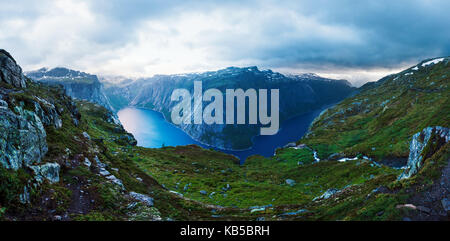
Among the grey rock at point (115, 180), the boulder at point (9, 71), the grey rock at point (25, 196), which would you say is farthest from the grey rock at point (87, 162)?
the boulder at point (9, 71)

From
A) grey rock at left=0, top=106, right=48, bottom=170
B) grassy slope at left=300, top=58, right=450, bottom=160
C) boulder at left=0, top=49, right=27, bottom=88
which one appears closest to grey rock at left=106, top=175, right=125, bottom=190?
grey rock at left=0, top=106, right=48, bottom=170

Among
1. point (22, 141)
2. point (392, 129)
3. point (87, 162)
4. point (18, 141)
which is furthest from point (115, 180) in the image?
point (392, 129)

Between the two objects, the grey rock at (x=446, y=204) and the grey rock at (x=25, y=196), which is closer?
the grey rock at (x=446, y=204)

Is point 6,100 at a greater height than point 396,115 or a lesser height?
A: lesser

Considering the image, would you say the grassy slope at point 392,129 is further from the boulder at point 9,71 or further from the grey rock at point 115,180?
the boulder at point 9,71

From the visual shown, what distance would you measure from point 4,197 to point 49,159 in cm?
Answer: 910

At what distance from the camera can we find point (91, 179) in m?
23.1

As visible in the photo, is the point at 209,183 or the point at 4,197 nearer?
the point at 4,197

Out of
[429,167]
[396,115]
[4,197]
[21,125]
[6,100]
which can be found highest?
[396,115]

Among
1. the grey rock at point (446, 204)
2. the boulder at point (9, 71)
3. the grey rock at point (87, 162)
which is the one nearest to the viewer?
the grey rock at point (446, 204)

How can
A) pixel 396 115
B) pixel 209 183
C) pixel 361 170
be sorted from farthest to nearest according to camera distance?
pixel 396 115 → pixel 361 170 → pixel 209 183
